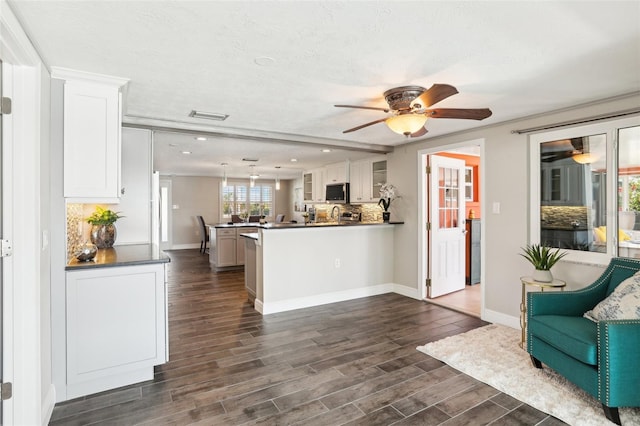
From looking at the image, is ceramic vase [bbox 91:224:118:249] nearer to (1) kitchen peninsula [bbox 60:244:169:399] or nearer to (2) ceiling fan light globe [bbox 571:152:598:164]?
(1) kitchen peninsula [bbox 60:244:169:399]

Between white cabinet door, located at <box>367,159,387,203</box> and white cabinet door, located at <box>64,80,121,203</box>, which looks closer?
white cabinet door, located at <box>64,80,121,203</box>

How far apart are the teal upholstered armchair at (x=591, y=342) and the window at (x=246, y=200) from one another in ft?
30.8

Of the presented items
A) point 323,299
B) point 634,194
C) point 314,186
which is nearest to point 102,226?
point 323,299

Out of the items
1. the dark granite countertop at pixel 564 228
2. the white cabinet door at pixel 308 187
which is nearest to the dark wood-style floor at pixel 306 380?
the dark granite countertop at pixel 564 228

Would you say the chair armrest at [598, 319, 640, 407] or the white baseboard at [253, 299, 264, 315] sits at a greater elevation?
the chair armrest at [598, 319, 640, 407]

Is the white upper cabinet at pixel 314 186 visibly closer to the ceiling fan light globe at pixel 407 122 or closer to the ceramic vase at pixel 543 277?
the ceiling fan light globe at pixel 407 122

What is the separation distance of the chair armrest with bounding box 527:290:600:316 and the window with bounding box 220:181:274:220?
369 inches

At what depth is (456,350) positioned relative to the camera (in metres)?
3.19

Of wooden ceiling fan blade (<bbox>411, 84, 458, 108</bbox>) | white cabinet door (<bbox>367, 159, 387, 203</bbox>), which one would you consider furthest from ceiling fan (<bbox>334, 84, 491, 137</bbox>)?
white cabinet door (<bbox>367, 159, 387, 203</bbox>)

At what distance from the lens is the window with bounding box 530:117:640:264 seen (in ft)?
9.85

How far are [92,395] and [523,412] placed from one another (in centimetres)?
300

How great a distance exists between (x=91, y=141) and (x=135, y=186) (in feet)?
4.21

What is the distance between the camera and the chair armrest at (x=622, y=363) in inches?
83.0

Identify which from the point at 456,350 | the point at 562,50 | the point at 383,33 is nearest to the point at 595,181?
the point at 562,50
